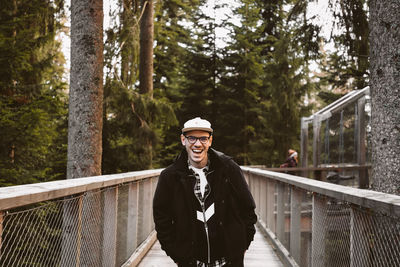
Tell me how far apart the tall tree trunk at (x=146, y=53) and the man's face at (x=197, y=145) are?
11452mm

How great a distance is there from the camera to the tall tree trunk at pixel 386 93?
5.00 metres

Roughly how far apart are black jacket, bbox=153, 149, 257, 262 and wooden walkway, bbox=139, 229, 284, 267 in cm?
321

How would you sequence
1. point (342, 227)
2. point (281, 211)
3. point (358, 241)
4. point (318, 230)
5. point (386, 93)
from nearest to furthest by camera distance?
1. point (358, 241)
2. point (342, 227)
3. point (318, 230)
4. point (386, 93)
5. point (281, 211)

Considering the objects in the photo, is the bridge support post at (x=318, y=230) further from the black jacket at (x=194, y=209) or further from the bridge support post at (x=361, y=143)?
the bridge support post at (x=361, y=143)

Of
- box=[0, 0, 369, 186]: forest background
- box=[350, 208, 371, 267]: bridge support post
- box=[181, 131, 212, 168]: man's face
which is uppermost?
box=[0, 0, 369, 186]: forest background

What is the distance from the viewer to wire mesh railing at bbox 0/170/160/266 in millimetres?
2174

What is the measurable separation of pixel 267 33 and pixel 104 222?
2508cm

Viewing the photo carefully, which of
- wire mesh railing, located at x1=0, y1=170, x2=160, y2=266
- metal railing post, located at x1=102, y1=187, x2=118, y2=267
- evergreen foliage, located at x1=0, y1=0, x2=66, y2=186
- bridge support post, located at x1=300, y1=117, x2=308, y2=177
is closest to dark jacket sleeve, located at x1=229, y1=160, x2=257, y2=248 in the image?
wire mesh railing, located at x1=0, y1=170, x2=160, y2=266

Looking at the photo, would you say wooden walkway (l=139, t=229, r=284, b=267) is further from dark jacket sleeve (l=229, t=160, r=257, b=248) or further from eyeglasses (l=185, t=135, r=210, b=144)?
eyeglasses (l=185, t=135, r=210, b=144)

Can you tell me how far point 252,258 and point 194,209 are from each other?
393 centimetres

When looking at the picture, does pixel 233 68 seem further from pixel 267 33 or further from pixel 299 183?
pixel 299 183

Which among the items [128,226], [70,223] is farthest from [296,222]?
[70,223]

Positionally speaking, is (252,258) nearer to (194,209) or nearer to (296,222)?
(296,222)

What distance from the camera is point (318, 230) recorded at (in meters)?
3.82
